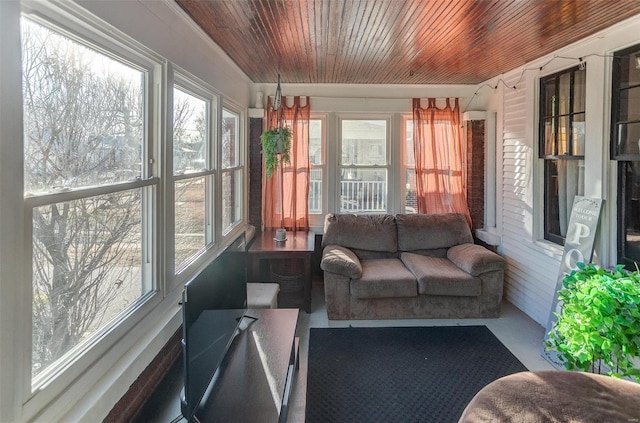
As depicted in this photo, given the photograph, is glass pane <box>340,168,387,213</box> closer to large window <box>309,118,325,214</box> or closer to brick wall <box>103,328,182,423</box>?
large window <box>309,118,325,214</box>

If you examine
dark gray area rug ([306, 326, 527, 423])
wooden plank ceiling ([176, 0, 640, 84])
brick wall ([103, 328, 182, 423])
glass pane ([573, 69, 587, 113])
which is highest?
wooden plank ceiling ([176, 0, 640, 84])

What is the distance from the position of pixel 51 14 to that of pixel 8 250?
2.61ft

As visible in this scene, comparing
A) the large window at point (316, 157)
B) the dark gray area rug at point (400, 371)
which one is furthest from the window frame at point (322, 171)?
the dark gray area rug at point (400, 371)

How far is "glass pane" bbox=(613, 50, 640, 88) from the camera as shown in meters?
2.60

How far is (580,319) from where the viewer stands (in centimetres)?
202

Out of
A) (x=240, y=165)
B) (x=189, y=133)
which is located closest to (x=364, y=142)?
(x=240, y=165)

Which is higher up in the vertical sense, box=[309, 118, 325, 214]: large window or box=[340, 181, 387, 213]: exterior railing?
box=[309, 118, 325, 214]: large window

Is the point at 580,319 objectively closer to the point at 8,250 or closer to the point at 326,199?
the point at 8,250

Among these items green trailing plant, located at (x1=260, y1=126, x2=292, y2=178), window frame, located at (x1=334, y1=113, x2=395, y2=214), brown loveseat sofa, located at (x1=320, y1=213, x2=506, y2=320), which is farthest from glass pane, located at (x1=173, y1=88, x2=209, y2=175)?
window frame, located at (x1=334, y1=113, x2=395, y2=214)

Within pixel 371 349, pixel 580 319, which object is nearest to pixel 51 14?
pixel 580 319

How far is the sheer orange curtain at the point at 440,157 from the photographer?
4.75 metres

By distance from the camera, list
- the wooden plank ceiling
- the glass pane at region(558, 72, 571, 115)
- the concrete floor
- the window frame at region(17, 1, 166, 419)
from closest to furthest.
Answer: the window frame at region(17, 1, 166, 419) → the concrete floor → the wooden plank ceiling → the glass pane at region(558, 72, 571, 115)

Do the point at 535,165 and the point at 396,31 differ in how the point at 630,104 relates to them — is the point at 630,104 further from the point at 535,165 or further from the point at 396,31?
the point at 396,31

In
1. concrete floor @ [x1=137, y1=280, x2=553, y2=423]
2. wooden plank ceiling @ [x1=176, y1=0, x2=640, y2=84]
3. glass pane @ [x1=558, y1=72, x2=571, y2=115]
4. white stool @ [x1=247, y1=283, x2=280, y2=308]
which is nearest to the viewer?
concrete floor @ [x1=137, y1=280, x2=553, y2=423]
